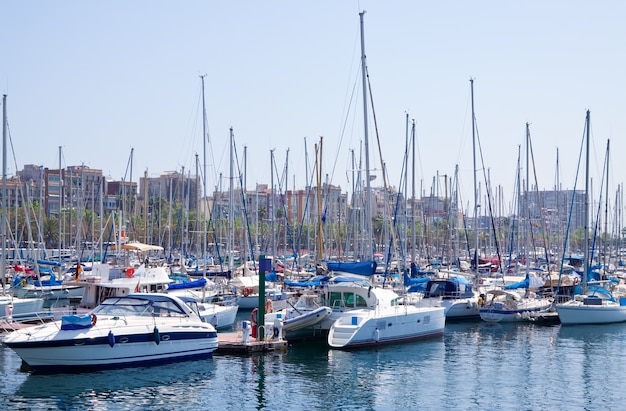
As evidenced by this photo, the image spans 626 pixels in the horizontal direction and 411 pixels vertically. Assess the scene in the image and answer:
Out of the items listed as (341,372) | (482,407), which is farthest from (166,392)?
(482,407)

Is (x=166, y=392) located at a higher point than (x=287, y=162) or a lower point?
lower

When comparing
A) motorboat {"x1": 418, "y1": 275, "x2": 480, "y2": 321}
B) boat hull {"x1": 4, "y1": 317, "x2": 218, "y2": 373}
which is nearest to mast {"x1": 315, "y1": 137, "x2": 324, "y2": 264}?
motorboat {"x1": 418, "y1": 275, "x2": 480, "y2": 321}

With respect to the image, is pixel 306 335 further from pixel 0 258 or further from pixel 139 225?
pixel 139 225

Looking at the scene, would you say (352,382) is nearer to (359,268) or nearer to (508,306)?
(359,268)

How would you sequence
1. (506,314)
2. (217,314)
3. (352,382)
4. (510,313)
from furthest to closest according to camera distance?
(510,313) < (506,314) < (217,314) < (352,382)

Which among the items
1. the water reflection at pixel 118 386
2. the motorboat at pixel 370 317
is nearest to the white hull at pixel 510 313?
the motorboat at pixel 370 317

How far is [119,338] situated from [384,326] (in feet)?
40.3

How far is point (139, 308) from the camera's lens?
32219 mm

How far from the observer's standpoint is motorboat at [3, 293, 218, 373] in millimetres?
28578

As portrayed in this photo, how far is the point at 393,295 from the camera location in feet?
128

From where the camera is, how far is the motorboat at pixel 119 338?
28578mm

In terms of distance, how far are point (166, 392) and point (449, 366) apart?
11730 mm

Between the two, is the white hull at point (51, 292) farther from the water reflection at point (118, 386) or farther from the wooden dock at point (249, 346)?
the water reflection at point (118, 386)

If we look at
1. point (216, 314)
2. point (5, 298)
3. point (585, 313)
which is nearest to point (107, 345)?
point (216, 314)
